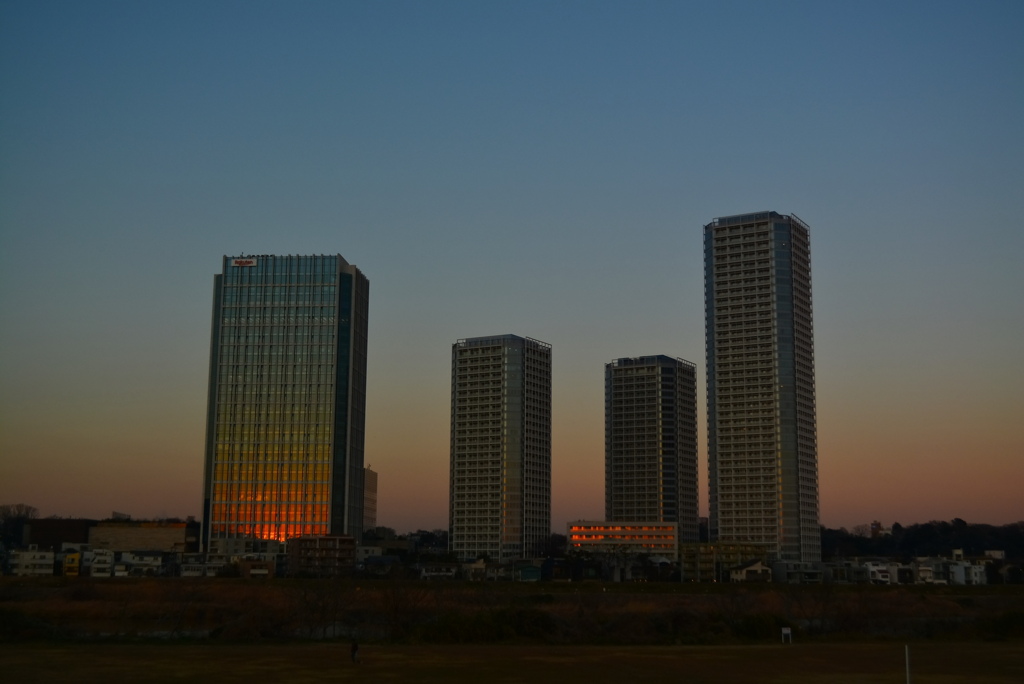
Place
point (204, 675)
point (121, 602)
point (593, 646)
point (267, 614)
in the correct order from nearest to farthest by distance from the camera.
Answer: point (204, 675), point (593, 646), point (267, 614), point (121, 602)

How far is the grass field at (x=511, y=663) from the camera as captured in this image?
57.1 m

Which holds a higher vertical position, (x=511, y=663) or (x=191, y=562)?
(x=511, y=663)

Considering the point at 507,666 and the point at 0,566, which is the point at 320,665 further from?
the point at 0,566

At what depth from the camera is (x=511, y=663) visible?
65062 millimetres

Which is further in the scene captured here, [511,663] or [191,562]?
[191,562]

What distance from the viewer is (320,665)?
61938mm

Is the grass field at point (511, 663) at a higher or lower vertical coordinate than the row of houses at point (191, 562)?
higher

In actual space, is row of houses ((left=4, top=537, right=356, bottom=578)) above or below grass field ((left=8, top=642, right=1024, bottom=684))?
below

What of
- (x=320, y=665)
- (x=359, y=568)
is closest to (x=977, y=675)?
(x=320, y=665)

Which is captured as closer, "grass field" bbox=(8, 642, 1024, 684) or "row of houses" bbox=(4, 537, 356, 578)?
"grass field" bbox=(8, 642, 1024, 684)

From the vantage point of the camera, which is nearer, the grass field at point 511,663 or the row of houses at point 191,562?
the grass field at point 511,663

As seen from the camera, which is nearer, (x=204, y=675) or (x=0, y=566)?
(x=204, y=675)

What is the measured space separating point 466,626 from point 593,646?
391 inches

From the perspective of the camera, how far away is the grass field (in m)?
57.1
